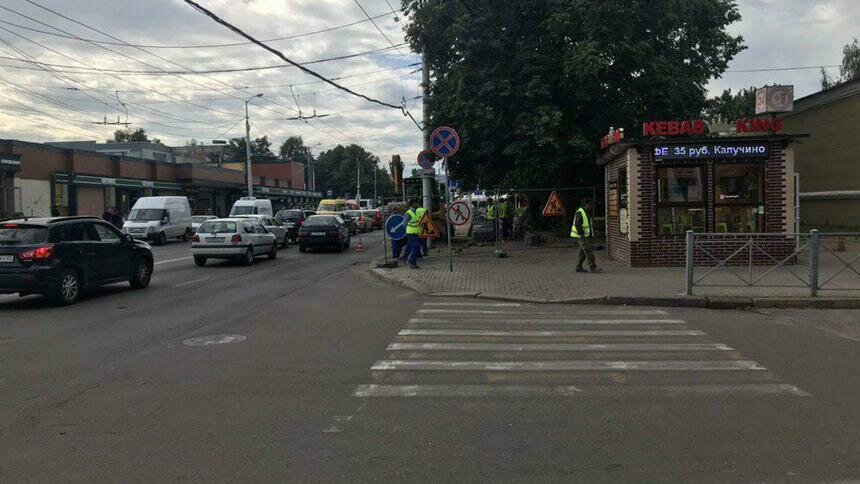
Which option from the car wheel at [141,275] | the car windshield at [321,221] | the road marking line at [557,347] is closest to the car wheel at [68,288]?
the car wheel at [141,275]

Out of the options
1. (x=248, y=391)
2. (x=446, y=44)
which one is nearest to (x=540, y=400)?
(x=248, y=391)

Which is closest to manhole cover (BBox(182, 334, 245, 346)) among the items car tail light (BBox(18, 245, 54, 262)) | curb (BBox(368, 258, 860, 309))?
car tail light (BBox(18, 245, 54, 262))

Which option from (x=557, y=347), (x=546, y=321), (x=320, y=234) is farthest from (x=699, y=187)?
(x=320, y=234)

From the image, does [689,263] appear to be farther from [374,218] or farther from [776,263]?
[374,218]

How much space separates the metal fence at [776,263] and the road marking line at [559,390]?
5.60 meters

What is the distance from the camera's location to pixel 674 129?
1532cm

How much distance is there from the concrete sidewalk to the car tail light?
6671mm

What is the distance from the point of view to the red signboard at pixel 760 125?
50.4 feet

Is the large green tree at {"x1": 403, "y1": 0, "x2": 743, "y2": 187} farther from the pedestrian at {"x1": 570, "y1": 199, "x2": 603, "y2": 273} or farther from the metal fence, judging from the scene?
the metal fence

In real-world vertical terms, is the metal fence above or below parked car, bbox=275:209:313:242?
below

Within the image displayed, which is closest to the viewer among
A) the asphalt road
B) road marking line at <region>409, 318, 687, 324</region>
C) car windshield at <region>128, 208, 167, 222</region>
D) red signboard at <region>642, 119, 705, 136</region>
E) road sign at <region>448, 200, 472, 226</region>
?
the asphalt road

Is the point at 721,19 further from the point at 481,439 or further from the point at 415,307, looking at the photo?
the point at 481,439

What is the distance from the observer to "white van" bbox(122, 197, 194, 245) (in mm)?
30156

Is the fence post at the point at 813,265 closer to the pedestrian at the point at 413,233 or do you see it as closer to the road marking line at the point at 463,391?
the road marking line at the point at 463,391
